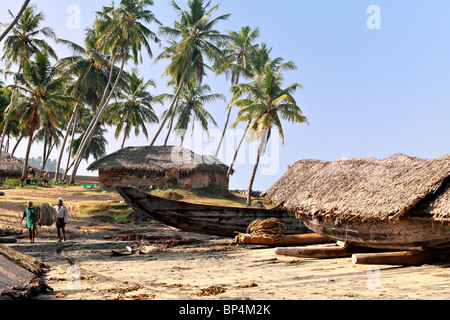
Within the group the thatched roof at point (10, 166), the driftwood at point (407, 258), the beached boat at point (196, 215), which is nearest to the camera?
the driftwood at point (407, 258)

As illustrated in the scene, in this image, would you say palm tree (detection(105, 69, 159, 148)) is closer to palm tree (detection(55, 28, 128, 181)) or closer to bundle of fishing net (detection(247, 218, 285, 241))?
palm tree (detection(55, 28, 128, 181))

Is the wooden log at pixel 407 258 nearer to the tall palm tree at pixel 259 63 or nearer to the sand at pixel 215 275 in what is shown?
the sand at pixel 215 275

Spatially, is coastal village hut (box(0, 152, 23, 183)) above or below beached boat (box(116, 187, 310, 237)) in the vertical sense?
above

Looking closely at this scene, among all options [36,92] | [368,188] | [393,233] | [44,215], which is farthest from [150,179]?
[393,233]

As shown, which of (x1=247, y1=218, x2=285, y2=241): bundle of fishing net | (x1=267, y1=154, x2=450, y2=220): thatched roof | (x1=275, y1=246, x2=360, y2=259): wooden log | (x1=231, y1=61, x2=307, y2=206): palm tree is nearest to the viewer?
(x1=267, y1=154, x2=450, y2=220): thatched roof

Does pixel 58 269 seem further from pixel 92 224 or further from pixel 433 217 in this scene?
pixel 92 224

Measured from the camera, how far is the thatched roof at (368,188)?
674 cm

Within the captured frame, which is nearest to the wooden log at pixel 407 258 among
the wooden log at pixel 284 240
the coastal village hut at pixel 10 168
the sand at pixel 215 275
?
the sand at pixel 215 275

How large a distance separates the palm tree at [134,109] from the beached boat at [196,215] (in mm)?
27191

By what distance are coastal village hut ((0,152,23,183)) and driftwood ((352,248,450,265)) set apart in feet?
109

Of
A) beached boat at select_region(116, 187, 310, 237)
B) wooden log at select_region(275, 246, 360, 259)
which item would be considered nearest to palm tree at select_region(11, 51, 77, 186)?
beached boat at select_region(116, 187, 310, 237)

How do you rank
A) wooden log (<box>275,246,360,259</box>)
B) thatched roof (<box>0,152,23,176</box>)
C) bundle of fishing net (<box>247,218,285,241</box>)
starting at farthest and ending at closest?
thatched roof (<box>0,152,23,176</box>) < bundle of fishing net (<box>247,218,285,241</box>) < wooden log (<box>275,246,360,259</box>)

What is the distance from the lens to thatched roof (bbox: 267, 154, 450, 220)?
674cm
